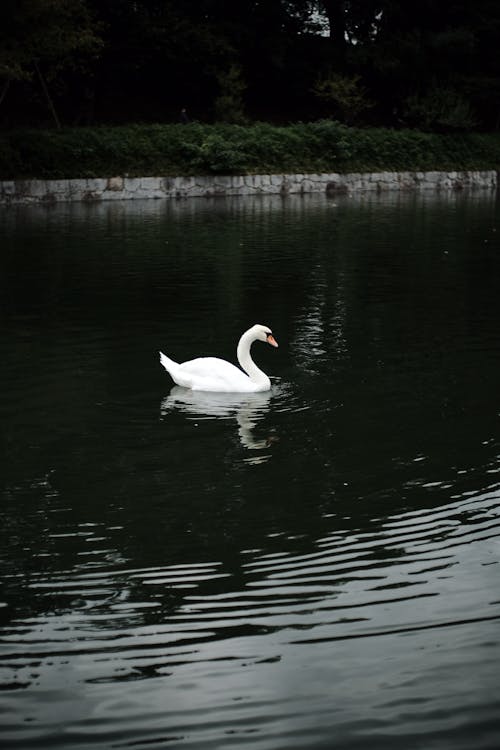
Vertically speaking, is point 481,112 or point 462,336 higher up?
point 481,112

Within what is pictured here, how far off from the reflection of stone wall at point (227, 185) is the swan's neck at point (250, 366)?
1009 inches

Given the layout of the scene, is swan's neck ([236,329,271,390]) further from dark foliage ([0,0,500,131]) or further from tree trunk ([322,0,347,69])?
tree trunk ([322,0,347,69])

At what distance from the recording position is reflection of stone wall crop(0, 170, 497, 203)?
35531 mm


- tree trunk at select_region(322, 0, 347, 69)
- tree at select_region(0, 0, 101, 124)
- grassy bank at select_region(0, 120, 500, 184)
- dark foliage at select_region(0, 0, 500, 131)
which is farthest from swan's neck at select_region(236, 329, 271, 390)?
tree trunk at select_region(322, 0, 347, 69)

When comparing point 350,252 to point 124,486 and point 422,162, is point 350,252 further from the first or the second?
point 422,162

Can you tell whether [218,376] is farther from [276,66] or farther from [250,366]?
[276,66]

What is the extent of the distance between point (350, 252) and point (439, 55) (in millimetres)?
30815

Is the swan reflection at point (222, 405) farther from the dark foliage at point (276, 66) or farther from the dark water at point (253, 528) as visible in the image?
the dark foliage at point (276, 66)

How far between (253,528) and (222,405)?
10.9 ft

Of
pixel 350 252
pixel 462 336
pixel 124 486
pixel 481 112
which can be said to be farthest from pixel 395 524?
pixel 481 112

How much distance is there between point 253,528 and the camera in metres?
7.03

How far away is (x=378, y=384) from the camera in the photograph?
10.9 m

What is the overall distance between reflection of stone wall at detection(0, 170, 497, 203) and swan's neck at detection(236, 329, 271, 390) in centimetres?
2564

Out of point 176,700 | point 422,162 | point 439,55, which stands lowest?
point 176,700
